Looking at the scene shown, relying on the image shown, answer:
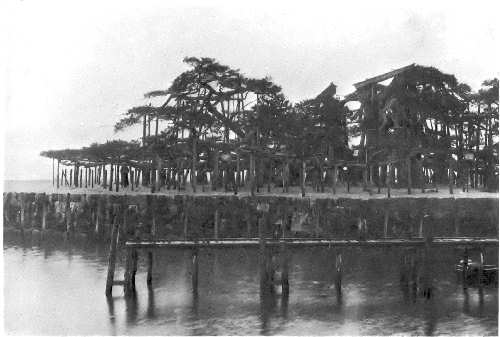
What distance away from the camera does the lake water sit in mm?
16609

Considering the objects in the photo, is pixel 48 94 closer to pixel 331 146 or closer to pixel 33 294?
pixel 33 294

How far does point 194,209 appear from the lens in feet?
107

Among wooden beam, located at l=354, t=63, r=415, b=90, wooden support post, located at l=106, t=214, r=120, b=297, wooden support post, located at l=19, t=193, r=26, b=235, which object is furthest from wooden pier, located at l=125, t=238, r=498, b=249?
wooden support post, located at l=19, t=193, r=26, b=235

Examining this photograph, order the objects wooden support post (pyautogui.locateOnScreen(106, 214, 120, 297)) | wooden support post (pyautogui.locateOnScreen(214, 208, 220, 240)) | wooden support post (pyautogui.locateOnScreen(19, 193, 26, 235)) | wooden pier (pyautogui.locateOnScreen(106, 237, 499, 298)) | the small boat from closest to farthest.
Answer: wooden support post (pyautogui.locateOnScreen(106, 214, 120, 297)) → wooden pier (pyautogui.locateOnScreen(106, 237, 499, 298)) → the small boat → wooden support post (pyautogui.locateOnScreen(214, 208, 220, 240)) → wooden support post (pyautogui.locateOnScreen(19, 193, 26, 235))

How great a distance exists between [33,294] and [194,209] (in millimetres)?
12172

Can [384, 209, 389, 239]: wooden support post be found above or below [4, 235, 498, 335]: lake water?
above

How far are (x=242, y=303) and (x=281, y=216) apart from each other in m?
12.8

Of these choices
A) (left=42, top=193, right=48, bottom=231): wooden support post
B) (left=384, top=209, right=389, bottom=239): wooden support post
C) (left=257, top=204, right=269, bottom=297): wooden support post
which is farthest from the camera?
(left=42, top=193, right=48, bottom=231): wooden support post

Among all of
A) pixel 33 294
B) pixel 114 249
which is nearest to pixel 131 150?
pixel 33 294

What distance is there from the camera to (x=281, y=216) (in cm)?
3147

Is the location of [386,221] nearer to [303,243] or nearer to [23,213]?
[303,243]

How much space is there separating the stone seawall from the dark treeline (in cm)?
297

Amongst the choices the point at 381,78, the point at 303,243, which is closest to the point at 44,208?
the point at 381,78

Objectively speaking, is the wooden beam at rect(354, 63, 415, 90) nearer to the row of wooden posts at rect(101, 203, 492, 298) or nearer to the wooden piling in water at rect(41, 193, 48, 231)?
the row of wooden posts at rect(101, 203, 492, 298)
